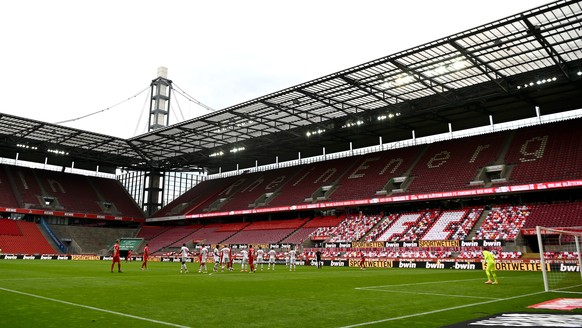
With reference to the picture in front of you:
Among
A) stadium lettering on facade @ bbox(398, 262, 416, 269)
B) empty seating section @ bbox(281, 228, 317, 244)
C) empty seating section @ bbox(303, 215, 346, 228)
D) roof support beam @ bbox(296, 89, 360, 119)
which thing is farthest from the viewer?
empty seating section @ bbox(303, 215, 346, 228)

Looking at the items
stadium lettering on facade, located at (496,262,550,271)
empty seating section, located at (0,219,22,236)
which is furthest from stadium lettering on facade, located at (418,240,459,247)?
empty seating section, located at (0,219,22,236)

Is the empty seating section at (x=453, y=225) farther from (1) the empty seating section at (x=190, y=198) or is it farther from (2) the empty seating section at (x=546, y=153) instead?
(1) the empty seating section at (x=190, y=198)

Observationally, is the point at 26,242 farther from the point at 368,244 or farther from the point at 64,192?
the point at 368,244

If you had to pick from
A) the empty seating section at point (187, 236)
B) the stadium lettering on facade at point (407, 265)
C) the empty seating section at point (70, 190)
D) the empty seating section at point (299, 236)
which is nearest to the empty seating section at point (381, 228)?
the stadium lettering on facade at point (407, 265)

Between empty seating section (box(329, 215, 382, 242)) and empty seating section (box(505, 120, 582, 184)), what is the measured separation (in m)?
14.1

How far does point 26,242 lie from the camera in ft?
175

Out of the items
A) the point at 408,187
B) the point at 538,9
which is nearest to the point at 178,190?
the point at 408,187

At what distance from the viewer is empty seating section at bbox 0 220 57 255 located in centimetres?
5081

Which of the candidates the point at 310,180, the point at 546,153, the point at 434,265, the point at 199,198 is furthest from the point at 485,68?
the point at 199,198

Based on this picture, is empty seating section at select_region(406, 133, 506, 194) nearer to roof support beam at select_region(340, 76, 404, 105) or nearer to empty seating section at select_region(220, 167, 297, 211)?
roof support beam at select_region(340, 76, 404, 105)

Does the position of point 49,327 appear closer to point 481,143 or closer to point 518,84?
point 518,84

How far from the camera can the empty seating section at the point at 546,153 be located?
36.3 meters

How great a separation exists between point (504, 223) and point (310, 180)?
26871mm

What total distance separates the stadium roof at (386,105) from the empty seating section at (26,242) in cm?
1092
